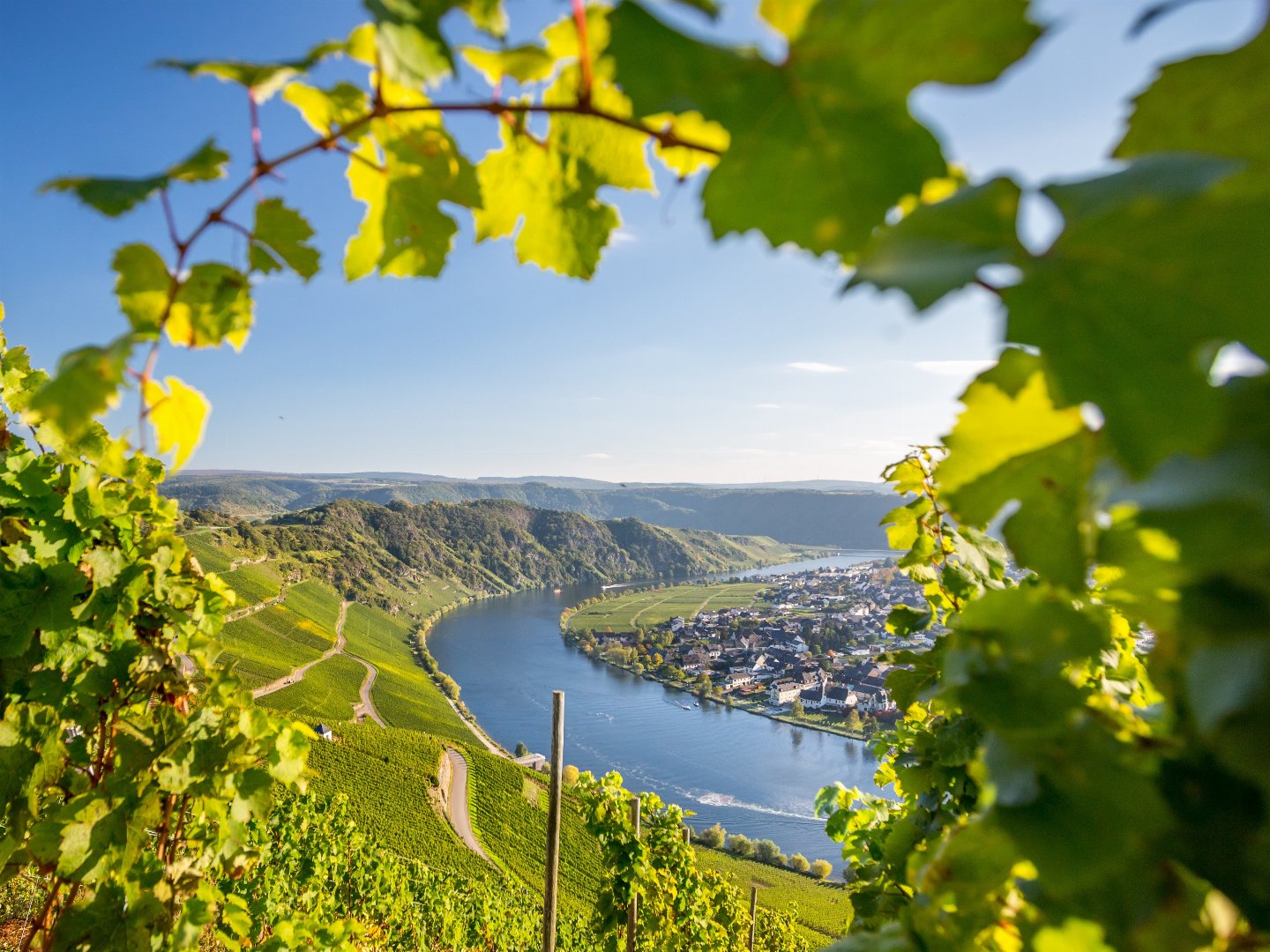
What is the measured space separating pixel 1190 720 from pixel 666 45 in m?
0.39

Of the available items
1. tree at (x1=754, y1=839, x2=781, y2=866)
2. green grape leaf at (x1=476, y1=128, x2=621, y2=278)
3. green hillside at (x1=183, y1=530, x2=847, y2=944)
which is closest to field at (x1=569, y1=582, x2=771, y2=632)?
green hillside at (x1=183, y1=530, x2=847, y2=944)

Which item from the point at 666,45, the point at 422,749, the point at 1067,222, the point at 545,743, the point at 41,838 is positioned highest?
the point at 666,45

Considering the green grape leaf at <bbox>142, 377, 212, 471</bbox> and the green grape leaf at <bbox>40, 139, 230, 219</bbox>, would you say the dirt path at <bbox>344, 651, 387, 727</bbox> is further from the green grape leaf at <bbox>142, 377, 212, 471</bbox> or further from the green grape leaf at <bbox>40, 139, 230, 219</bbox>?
the green grape leaf at <bbox>40, 139, 230, 219</bbox>

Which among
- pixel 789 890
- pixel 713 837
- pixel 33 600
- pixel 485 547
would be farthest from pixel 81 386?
pixel 485 547

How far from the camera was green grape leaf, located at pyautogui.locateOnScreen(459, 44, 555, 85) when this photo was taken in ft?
1.64

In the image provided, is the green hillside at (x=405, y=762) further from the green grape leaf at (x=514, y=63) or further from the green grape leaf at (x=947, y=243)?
the green grape leaf at (x=947, y=243)

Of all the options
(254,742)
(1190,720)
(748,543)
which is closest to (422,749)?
(254,742)

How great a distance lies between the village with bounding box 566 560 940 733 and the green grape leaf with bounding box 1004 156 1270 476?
133 ft

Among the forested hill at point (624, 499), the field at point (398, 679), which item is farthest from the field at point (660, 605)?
the forested hill at point (624, 499)

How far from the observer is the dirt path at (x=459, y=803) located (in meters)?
29.7

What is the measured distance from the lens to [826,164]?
1.11ft

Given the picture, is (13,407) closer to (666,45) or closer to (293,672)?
(666,45)

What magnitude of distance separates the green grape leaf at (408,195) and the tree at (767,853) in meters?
37.4

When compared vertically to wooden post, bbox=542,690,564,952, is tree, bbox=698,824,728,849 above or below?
below
